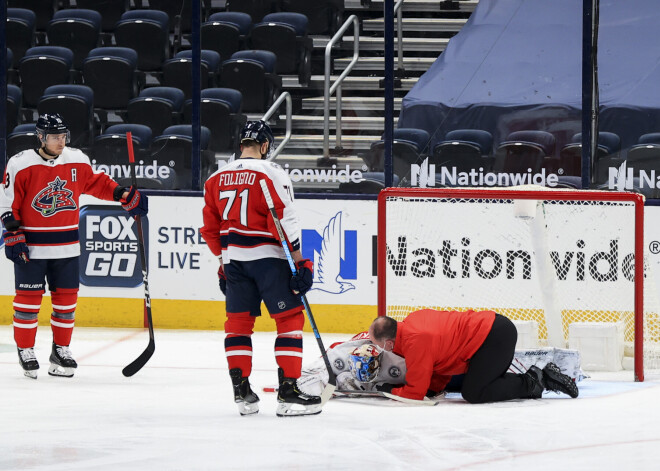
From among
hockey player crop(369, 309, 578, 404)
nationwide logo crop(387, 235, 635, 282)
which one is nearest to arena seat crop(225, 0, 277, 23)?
nationwide logo crop(387, 235, 635, 282)

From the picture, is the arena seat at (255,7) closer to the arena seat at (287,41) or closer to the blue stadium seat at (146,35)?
the arena seat at (287,41)

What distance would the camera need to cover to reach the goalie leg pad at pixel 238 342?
466cm

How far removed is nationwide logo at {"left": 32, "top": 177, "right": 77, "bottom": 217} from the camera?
18.7 ft

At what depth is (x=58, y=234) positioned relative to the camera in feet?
18.7

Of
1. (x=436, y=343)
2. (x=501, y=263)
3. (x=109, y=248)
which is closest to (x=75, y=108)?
(x=109, y=248)

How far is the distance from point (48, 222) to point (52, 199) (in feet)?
0.37

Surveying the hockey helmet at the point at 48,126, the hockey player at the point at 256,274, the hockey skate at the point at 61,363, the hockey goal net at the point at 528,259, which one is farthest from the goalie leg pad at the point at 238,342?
the hockey helmet at the point at 48,126

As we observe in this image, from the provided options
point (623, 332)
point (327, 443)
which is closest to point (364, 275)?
point (623, 332)

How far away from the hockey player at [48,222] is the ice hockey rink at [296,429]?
9.7 inches

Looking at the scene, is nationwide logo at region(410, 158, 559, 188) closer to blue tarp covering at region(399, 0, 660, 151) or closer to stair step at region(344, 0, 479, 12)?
blue tarp covering at region(399, 0, 660, 151)

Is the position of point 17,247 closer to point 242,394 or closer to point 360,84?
point 242,394

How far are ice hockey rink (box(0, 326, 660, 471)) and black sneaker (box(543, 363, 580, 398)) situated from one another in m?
0.05

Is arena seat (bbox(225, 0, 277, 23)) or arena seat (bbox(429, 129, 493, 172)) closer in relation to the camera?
arena seat (bbox(429, 129, 493, 172))

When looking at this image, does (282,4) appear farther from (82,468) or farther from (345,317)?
(82,468)
